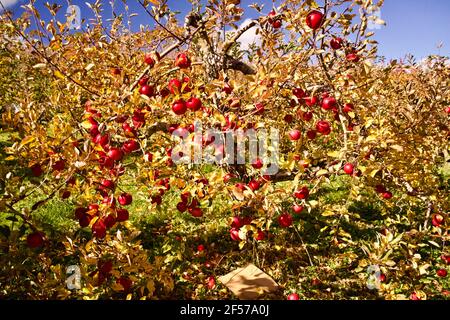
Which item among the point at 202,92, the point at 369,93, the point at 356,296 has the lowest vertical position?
the point at 356,296

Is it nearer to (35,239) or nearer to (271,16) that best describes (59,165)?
(35,239)

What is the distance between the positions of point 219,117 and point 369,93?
116cm

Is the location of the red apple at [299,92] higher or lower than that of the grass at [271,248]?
higher

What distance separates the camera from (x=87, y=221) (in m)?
2.48

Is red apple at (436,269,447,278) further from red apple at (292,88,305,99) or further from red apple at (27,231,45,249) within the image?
red apple at (27,231,45,249)

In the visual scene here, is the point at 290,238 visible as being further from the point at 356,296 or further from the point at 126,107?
the point at 126,107

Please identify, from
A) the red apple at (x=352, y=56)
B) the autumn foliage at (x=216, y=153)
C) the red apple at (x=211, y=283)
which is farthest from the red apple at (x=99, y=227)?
the red apple at (x=352, y=56)

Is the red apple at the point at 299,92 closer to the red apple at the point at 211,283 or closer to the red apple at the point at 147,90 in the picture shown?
the red apple at the point at 147,90

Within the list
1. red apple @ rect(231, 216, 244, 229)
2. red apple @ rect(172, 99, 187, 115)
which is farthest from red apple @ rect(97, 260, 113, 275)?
red apple @ rect(172, 99, 187, 115)

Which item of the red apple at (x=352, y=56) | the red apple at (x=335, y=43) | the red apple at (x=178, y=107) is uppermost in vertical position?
the red apple at (x=335, y=43)

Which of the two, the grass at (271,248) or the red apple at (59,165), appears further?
the grass at (271,248)

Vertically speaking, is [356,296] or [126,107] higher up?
[126,107]

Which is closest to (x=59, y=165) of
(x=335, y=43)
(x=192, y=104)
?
(x=192, y=104)
